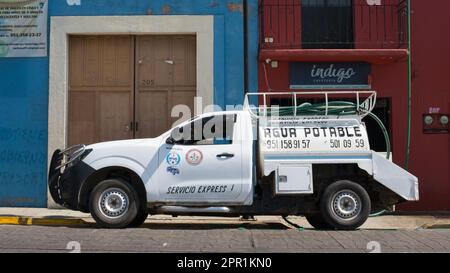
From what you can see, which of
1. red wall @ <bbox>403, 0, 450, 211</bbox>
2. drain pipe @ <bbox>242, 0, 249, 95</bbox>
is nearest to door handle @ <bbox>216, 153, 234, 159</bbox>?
drain pipe @ <bbox>242, 0, 249, 95</bbox>

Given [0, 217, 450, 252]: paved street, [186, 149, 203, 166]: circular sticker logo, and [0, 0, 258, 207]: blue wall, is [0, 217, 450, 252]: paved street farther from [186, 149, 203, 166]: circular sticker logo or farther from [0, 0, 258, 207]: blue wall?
[0, 0, 258, 207]: blue wall

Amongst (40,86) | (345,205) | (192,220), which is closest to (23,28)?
(40,86)

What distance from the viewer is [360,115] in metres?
10.5

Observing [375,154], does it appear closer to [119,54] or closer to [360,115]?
[360,115]

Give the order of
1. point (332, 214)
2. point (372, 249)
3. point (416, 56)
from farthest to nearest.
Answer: point (416, 56) < point (332, 214) < point (372, 249)

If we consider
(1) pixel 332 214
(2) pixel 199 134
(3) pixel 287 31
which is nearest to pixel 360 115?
(1) pixel 332 214

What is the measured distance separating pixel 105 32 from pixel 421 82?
8.05m

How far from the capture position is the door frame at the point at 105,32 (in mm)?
14180

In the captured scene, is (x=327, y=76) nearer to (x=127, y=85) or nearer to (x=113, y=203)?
(x=127, y=85)

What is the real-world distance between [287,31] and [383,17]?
2.45 metres

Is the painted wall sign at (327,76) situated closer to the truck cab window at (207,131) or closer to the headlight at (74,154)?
the truck cab window at (207,131)

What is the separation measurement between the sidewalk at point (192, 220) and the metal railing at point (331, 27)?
4.36m

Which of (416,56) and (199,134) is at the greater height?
(416,56)

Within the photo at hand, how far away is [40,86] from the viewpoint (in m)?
14.3
